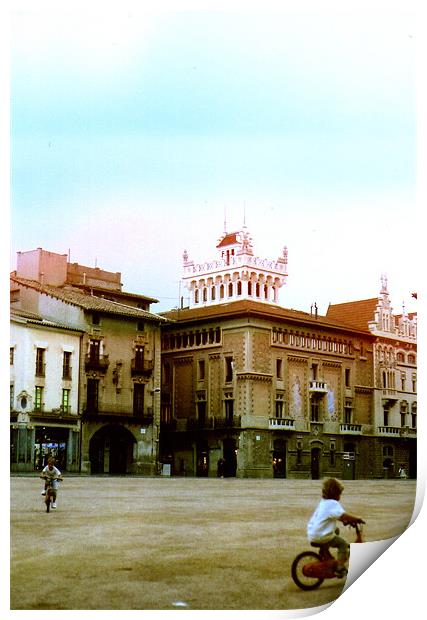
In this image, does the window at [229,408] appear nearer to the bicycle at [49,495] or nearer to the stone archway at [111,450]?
the stone archway at [111,450]

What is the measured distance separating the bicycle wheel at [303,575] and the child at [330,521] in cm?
14

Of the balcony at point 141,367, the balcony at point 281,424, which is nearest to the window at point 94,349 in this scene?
the balcony at point 141,367

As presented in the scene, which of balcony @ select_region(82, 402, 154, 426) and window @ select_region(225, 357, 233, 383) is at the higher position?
window @ select_region(225, 357, 233, 383)

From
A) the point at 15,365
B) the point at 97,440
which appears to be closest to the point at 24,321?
the point at 15,365

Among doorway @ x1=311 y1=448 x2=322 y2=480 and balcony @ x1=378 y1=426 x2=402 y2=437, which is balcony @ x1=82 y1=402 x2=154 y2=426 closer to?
doorway @ x1=311 y1=448 x2=322 y2=480

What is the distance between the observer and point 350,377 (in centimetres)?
760

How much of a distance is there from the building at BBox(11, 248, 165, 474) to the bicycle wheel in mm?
1189

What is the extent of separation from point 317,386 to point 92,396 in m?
1.49

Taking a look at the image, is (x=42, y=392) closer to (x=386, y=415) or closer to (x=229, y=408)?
(x=229, y=408)

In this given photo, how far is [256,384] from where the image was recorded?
737cm

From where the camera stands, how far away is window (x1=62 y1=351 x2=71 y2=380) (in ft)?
23.5

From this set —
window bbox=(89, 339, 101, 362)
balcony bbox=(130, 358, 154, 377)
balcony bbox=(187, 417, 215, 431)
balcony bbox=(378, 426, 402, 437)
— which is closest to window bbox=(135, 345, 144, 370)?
balcony bbox=(130, 358, 154, 377)

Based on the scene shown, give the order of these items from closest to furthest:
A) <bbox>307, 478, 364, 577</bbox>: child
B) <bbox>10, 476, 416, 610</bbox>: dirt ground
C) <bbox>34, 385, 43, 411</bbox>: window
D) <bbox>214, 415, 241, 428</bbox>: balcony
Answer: <bbox>10, 476, 416, 610</bbox>: dirt ground, <bbox>307, 478, 364, 577</bbox>: child, <bbox>34, 385, 43, 411</bbox>: window, <bbox>214, 415, 241, 428</bbox>: balcony

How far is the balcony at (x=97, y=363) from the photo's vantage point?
7246mm
